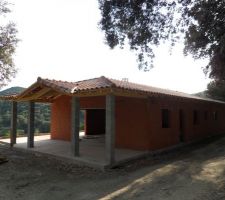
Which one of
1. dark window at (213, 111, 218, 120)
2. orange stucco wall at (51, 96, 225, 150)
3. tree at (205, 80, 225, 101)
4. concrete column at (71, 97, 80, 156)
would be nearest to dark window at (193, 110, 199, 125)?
orange stucco wall at (51, 96, 225, 150)

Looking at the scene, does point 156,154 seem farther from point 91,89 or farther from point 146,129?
point 91,89

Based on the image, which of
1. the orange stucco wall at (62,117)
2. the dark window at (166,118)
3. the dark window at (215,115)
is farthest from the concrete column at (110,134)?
the dark window at (215,115)

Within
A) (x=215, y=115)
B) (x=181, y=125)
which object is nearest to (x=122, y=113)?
(x=181, y=125)

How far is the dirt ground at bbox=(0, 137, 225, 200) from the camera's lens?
736 cm

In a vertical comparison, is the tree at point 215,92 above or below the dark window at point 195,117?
above

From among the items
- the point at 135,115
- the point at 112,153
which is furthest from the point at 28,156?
the point at 135,115

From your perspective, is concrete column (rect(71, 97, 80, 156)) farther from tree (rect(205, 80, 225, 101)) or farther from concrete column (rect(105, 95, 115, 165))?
tree (rect(205, 80, 225, 101))

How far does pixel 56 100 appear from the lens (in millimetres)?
18828

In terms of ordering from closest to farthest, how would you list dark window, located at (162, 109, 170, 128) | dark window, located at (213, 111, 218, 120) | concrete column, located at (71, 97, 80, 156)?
concrete column, located at (71, 97, 80, 156) → dark window, located at (162, 109, 170, 128) → dark window, located at (213, 111, 218, 120)

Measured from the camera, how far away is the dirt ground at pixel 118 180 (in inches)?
290

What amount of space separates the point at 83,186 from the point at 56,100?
11.1 meters

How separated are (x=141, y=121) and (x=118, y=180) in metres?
5.38

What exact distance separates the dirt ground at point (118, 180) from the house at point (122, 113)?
1366 mm

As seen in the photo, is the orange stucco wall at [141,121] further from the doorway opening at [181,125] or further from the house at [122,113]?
the doorway opening at [181,125]
